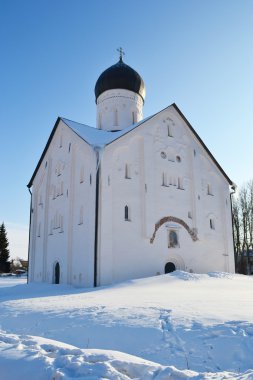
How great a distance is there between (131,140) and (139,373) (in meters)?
13.4

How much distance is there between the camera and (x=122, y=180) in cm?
1531

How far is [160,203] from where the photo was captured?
640 inches

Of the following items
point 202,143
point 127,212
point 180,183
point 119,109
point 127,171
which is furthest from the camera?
point 119,109

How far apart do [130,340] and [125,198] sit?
32.9 feet

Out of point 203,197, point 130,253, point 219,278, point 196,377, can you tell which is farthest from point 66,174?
point 196,377

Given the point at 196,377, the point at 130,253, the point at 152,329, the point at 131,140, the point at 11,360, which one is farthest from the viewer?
the point at 131,140

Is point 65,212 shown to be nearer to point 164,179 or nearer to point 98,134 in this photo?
point 98,134

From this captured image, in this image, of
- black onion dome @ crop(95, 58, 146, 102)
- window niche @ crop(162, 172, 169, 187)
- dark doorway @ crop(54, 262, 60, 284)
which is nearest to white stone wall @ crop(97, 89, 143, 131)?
black onion dome @ crop(95, 58, 146, 102)

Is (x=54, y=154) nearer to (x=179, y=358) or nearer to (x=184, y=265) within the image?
(x=184, y=265)

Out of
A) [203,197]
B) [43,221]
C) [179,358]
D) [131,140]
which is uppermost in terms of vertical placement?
[131,140]

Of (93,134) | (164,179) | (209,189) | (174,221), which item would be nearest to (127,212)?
(174,221)

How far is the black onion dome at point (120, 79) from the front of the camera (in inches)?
801

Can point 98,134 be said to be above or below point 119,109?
below

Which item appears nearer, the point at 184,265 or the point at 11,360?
the point at 11,360
